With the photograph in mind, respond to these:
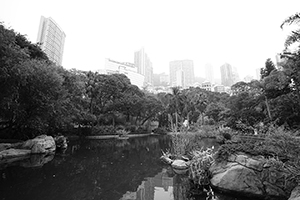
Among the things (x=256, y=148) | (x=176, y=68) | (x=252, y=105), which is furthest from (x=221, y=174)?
(x=176, y=68)

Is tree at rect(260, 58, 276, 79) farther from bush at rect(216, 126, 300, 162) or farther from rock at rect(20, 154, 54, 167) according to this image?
rock at rect(20, 154, 54, 167)

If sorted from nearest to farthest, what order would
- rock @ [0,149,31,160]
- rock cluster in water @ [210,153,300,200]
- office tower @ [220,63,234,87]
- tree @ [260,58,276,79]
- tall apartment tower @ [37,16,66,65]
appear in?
rock cluster in water @ [210,153,300,200]
rock @ [0,149,31,160]
tree @ [260,58,276,79]
tall apartment tower @ [37,16,66,65]
office tower @ [220,63,234,87]

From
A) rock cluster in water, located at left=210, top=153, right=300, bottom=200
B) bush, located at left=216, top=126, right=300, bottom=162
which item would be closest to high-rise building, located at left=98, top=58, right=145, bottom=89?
bush, located at left=216, top=126, right=300, bottom=162

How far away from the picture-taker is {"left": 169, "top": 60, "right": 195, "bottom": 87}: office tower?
88.2 meters

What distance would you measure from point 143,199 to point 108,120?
1908 centimetres

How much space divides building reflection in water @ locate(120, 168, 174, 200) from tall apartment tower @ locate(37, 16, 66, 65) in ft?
137

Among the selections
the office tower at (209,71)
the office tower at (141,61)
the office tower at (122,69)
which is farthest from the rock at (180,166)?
the office tower at (209,71)

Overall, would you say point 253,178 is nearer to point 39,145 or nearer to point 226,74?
point 39,145

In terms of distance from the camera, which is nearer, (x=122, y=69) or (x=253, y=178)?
(x=253, y=178)

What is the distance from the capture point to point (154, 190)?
396 centimetres

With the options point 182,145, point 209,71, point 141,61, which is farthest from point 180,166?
point 209,71

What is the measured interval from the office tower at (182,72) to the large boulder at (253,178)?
277 ft

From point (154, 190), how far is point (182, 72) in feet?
290

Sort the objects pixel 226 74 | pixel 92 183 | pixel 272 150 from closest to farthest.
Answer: pixel 272 150 < pixel 92 183 < pixel 226 74
